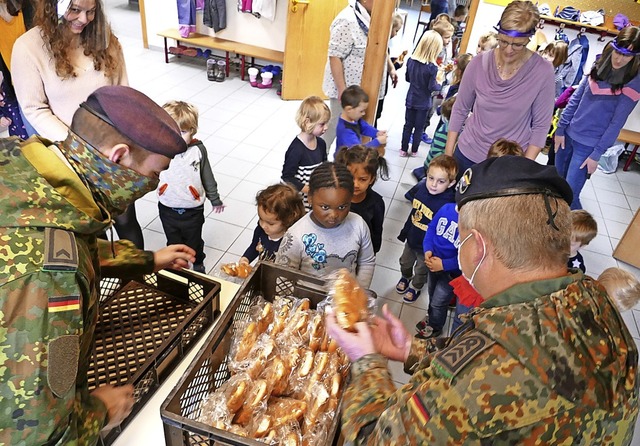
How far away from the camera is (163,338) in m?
1.48

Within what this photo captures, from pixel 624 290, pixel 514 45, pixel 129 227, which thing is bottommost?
pixel 129 227

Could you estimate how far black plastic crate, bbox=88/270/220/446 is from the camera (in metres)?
1.36

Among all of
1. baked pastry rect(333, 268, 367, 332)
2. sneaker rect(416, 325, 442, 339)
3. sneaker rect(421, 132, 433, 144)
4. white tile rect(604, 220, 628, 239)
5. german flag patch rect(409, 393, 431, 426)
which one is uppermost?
german flag patch rect(409, 393, 431, 426)

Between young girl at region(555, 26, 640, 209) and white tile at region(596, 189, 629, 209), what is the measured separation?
1305mm

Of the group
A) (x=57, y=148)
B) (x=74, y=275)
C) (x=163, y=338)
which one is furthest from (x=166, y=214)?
(x=74, y=275)

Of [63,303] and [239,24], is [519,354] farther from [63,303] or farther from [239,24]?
[239,24]

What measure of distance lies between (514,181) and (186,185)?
220 cm

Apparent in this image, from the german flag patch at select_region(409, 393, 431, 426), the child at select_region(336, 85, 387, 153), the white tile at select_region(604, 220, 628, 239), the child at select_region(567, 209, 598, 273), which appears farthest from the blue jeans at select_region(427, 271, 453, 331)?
the white tile at select_region(604, 220, 628, 239)

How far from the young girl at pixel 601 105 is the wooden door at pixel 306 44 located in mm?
3669

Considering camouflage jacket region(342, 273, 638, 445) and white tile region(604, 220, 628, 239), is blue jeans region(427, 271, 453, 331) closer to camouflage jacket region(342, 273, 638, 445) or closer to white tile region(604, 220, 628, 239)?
camouflage jacket region(342, 273, 638, 445)

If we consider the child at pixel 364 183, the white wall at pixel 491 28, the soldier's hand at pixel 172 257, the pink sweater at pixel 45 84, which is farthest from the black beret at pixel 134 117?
the white wall at pixel 491 28

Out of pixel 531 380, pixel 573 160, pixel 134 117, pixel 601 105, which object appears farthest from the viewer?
pixel 573 160

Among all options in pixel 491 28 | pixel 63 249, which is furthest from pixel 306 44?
pixel 63 249

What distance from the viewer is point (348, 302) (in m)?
1.44
